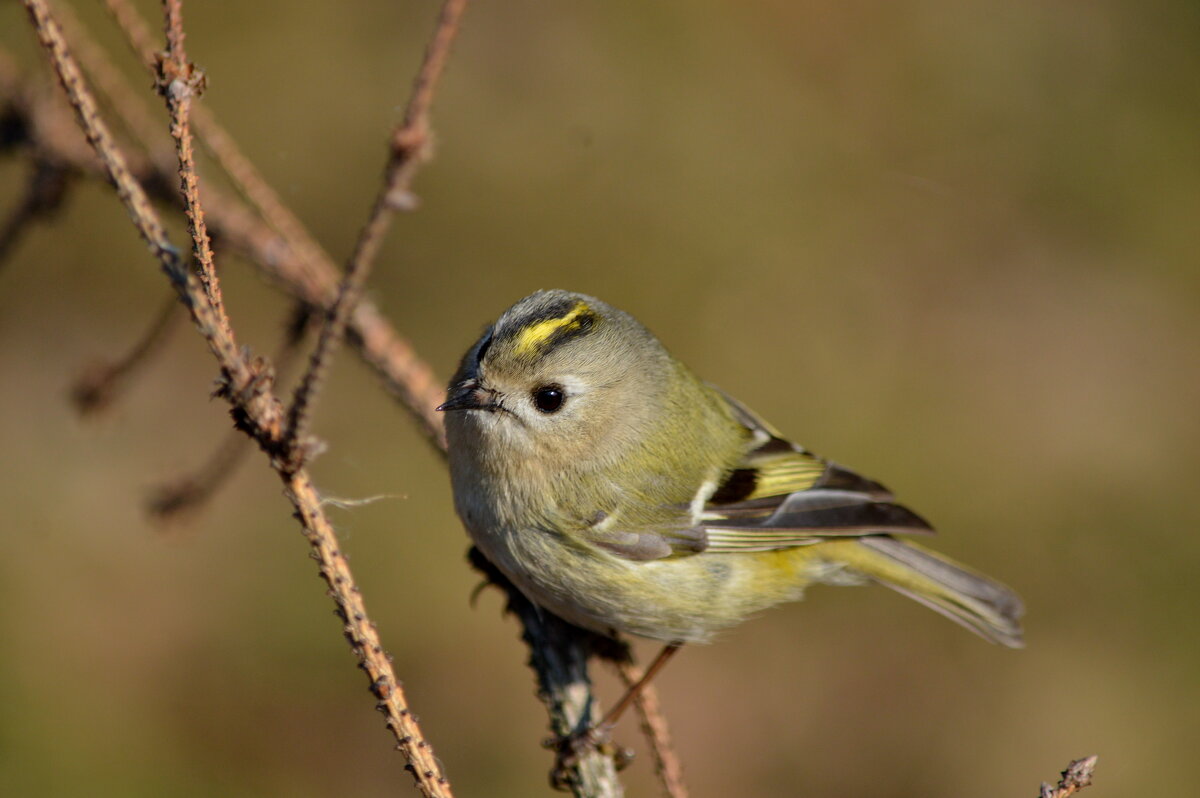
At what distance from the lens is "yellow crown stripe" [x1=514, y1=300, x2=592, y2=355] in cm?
179

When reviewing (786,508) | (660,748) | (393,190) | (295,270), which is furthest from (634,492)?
(393,190)

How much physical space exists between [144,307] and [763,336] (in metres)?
2.31

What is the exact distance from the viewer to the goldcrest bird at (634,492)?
1.85 m

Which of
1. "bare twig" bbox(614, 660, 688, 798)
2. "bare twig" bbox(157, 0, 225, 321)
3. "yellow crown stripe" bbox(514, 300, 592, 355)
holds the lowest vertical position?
"bare twig" bbox(614, 660, 688, 798)

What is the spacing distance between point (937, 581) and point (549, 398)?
104 cm

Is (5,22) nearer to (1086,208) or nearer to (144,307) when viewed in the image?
(144,307)

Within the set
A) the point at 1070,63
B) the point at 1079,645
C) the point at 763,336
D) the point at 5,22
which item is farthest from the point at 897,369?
the point at 5,22

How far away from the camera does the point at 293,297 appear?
179cm

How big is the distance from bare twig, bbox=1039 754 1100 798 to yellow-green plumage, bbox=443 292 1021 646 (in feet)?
3.15

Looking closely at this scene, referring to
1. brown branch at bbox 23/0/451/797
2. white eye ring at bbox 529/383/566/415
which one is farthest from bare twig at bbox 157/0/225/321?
white eye ring at bbox 529/383/566/415

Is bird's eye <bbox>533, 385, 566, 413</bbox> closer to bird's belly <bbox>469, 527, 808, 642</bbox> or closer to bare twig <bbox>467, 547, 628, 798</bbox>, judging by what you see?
bird's belly <bbox>469, 527, 808, 642</bbox>

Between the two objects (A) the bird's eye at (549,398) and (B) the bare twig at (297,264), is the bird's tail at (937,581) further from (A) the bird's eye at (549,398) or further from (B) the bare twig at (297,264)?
(B) the bare twig at (297,264)

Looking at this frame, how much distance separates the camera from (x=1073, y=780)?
1.00 meters

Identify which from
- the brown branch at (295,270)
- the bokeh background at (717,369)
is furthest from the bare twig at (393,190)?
the bokeh background at (717,369)
